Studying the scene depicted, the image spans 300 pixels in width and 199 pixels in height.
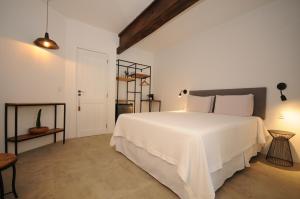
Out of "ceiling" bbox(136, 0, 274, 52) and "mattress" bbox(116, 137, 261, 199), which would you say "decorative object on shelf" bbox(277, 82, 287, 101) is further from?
"ceiling" bbox(136, 0, 274, 52)

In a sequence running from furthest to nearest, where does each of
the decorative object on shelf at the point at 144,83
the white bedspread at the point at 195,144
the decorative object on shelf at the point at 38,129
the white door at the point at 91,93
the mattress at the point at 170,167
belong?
the decorative object on shelf at the point at 144,83 < the white door at the point at 91,93 < the decorative object on shelf at the point at 38,129 < the mattress at the point at 170,167 < the white bedspread at the point at 195,144

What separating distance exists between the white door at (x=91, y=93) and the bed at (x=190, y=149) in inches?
58.1

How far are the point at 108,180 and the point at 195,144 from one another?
3.88 ft

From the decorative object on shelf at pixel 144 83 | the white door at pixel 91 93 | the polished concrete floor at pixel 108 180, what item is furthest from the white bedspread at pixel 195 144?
the decorative object on shelf at pixel 144 83

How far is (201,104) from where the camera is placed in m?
3.21

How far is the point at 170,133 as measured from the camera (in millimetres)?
1512

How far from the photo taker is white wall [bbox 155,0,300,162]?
7.48 feet

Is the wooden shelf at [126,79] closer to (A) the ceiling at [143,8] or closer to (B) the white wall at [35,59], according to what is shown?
(B) the white wall at [35,59]

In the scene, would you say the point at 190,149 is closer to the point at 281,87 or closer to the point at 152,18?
the point at 281,87

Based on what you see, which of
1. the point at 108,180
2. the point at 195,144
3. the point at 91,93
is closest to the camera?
the point at 195,144

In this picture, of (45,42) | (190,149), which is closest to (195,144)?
(190,149)

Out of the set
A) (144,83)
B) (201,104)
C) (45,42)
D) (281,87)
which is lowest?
(201,104)

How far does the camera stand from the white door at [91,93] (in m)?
3.46

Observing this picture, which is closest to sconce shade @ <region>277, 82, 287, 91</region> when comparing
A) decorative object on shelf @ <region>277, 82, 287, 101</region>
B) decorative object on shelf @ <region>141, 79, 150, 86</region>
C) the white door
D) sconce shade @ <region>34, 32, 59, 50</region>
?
decorative object on shelf @ <region>277, 82, 287, 101</region>
